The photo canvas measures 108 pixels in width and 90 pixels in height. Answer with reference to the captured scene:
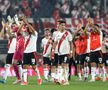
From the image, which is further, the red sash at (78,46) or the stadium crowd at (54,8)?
the stadium crowd at (54,8)

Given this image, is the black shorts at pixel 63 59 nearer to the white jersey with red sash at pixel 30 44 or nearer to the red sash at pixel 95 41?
the white jersey with red sash at pixel 30 44

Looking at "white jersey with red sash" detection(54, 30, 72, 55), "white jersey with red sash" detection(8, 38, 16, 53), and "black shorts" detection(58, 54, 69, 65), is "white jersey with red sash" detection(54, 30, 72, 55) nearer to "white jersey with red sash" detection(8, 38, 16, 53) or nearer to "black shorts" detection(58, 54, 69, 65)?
"black shorts" detection(58, 54, 69, 65)

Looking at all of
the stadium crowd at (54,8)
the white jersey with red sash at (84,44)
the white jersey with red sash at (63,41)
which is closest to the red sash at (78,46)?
the white jersey with red sash at (84,44)

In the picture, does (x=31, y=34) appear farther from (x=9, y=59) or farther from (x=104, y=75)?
(x=104, y=75)

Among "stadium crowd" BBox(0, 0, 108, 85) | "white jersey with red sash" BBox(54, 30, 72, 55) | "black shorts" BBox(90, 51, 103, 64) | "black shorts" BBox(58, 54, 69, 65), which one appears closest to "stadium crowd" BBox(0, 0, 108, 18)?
"stadium crowd" BBox(0, 0, 108, 85)

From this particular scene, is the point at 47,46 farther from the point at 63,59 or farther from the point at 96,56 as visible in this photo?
the point at 63,59

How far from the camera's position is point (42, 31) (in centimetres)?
3862

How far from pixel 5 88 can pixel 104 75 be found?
686cm

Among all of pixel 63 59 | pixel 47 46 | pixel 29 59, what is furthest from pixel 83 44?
pixel 29 59

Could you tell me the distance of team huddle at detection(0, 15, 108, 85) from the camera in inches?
1008

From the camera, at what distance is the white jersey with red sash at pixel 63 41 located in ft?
84.2

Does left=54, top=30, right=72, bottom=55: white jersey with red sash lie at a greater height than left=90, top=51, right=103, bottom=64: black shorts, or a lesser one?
greater

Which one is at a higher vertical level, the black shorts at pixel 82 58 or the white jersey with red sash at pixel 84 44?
the white jersey with red sash at pixel 84 44

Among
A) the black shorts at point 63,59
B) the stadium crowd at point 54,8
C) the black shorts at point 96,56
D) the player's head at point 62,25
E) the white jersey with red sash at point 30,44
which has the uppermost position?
the stadium crowd at point 54,8
